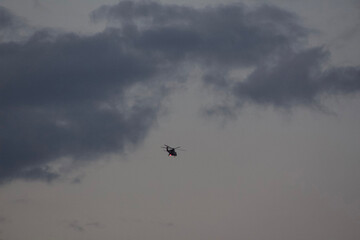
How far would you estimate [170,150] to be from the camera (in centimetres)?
10275

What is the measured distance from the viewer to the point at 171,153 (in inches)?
4043

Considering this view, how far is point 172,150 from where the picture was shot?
4060 inches

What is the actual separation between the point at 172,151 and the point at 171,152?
557mm

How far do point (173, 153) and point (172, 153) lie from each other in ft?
1.51

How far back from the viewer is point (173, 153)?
10281 cm

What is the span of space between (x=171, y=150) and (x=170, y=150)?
0.41 metres

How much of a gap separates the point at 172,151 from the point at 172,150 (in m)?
0.43

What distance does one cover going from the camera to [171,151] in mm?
103125

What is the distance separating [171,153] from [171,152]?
0.55m

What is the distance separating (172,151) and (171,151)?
1.34 feet

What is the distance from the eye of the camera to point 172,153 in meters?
103

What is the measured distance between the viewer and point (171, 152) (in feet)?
338
